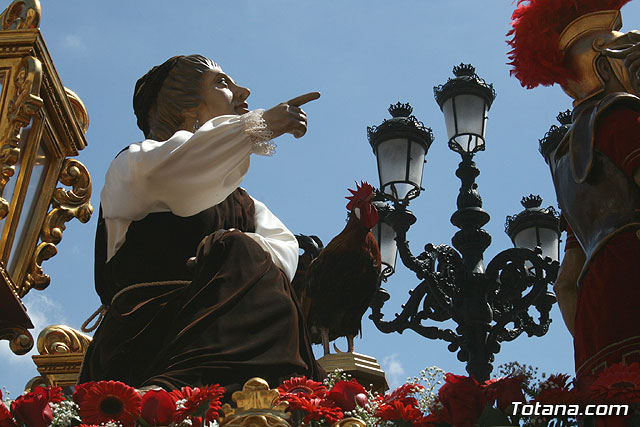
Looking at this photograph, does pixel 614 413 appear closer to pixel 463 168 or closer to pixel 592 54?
pixel 592 54

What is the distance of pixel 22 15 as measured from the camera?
5703 millimetres

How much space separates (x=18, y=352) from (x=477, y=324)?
3243 millimetres

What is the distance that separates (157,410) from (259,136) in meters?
1.56

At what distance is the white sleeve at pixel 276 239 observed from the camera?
14.9 feet

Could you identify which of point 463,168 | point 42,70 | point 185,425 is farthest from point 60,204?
point 463,168

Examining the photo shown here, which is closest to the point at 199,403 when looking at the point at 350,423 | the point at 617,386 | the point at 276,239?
the point at 350,423

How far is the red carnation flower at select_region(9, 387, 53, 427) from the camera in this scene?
10.7 ft

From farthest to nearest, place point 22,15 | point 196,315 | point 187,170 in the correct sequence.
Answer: point 22,15
point 187,170
point 196,315

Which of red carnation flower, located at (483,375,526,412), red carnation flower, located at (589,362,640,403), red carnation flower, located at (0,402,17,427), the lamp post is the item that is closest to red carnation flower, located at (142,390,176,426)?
red carnation flower, located at (0,402,17,427)

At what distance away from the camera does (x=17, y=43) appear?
18.0ft

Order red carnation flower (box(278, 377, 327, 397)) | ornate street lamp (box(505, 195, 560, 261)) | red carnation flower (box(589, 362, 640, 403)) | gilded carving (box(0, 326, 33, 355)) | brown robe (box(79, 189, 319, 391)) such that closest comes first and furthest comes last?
red carnation flower (box(589, 362, 640, 403)), red carnation flower (box(278, 377, 327, 397)), brown robe (box(79, 189, 319, 391)), gilded carving (box(0, 326, 33, 355)), ornate street lamp (box(505, 195, 560, 261))

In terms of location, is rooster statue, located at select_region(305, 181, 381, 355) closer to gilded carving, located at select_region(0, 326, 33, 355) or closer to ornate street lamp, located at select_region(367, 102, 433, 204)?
ornate street lamp, located at select_region(367, 102, 433, 204)

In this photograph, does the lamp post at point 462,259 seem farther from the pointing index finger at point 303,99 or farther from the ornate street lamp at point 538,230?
the pointing index finger at point 303,99

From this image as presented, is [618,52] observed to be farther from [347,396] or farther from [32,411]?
[32,411]
